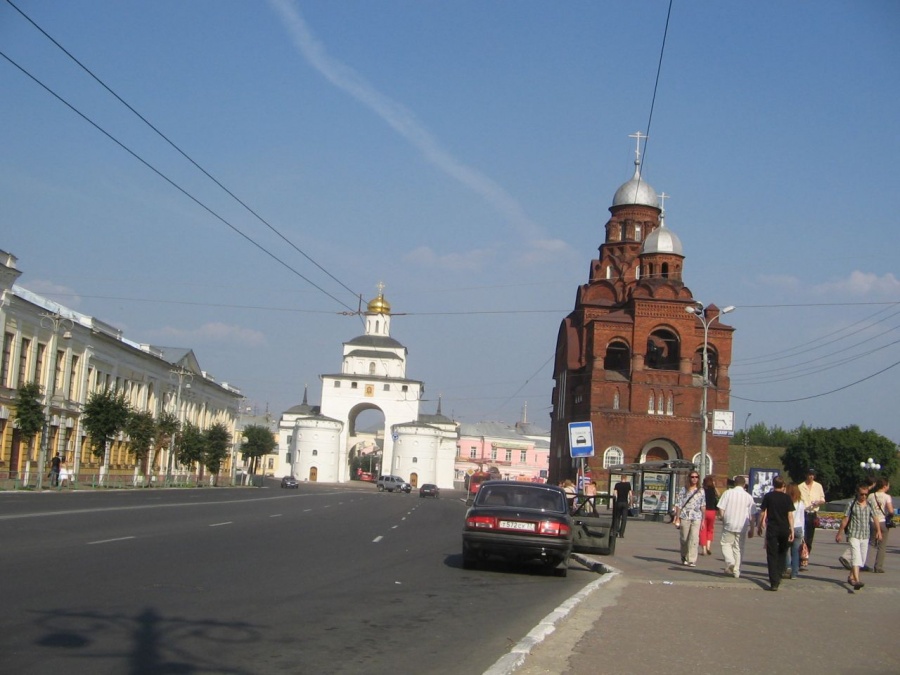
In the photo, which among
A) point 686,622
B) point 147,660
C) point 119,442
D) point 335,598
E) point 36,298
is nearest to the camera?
point 147,660

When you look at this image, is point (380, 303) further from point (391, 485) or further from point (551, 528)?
point (551, 528)

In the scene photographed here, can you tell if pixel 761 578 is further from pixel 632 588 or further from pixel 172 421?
pixel 172 421

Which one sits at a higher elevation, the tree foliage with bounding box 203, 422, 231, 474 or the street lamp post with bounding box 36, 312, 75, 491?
the street lamp post with bounding box 36, 312, 75, 491

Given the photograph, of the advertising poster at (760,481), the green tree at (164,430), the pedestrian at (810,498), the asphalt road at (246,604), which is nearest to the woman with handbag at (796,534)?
the pedestrian at (810,498)

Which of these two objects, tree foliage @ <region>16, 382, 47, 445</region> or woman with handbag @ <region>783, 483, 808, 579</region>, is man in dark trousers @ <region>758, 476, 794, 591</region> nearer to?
woman with handbag @ <region>783, 483, 808, 579</region>

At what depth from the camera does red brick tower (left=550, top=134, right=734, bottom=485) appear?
70.4 meters

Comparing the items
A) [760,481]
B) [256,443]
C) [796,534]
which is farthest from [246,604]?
[256,443]

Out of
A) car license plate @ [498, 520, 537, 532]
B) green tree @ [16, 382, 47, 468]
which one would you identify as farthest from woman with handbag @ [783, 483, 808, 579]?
green tree @ [16, 382, 47, 468]

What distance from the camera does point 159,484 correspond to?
67.4 metres

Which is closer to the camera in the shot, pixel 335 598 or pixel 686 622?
pixel 686 622

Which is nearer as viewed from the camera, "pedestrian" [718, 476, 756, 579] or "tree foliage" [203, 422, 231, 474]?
"pedestrian" [718, 476, 756, 579]

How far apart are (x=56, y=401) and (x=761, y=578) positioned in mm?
48147

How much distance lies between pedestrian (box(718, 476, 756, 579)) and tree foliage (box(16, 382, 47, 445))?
3617 cm

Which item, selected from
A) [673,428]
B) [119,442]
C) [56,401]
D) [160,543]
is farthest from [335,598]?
[673,428]
